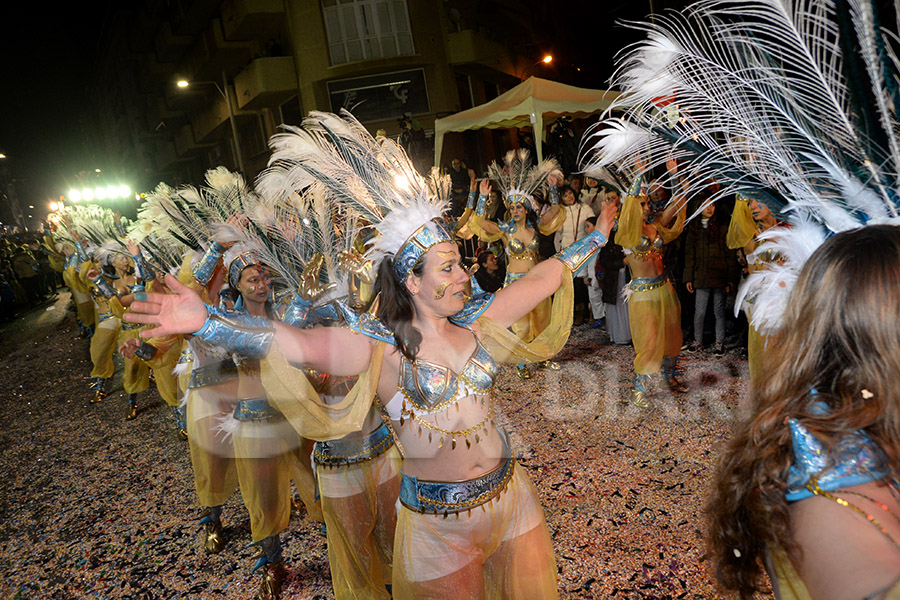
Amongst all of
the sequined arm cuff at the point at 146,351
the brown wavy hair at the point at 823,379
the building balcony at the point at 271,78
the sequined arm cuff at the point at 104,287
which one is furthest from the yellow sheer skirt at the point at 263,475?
the building balcony at the point at 271,78

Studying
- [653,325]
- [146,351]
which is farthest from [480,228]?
[146,351]

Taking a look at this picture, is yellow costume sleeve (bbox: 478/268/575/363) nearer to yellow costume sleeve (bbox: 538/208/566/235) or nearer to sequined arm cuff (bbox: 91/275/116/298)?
yellow costume sleeve (bbox: 538/208/566/235)

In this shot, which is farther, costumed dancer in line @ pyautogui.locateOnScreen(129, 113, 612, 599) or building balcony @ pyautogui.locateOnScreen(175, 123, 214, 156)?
building balcony @ pyautogui.locateOnScreen(175, 123, 214, 156)

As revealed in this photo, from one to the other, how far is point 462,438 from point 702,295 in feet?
16.7

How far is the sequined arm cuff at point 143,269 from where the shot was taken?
13.4ft

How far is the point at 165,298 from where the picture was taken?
174 centimetres

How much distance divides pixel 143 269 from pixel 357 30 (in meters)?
15.8

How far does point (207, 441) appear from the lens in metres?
3.67

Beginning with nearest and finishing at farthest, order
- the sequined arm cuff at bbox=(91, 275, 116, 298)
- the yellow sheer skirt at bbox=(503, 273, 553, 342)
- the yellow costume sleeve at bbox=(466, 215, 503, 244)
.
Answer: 1. the sequined arm cuff at bbox=(91, 275, 116, 298)
2. the yellow sheer skirt at bbox=(503, 273, 553, 342)
3. the yellow costume sleeve at bbox=(466, 215, 503, 244)

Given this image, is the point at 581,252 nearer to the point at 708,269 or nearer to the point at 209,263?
the point at 209,263

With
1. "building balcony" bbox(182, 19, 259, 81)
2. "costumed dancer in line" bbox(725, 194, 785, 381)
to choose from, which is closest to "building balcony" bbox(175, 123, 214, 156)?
"building balcony" bbox(182, 19, 259, 81)

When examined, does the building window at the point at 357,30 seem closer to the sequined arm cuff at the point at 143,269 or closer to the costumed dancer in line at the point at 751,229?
the sequined arm cuff at the point at 143,269

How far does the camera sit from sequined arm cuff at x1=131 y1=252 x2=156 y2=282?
4070 mm

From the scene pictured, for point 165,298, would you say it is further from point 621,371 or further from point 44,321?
point 44,321
